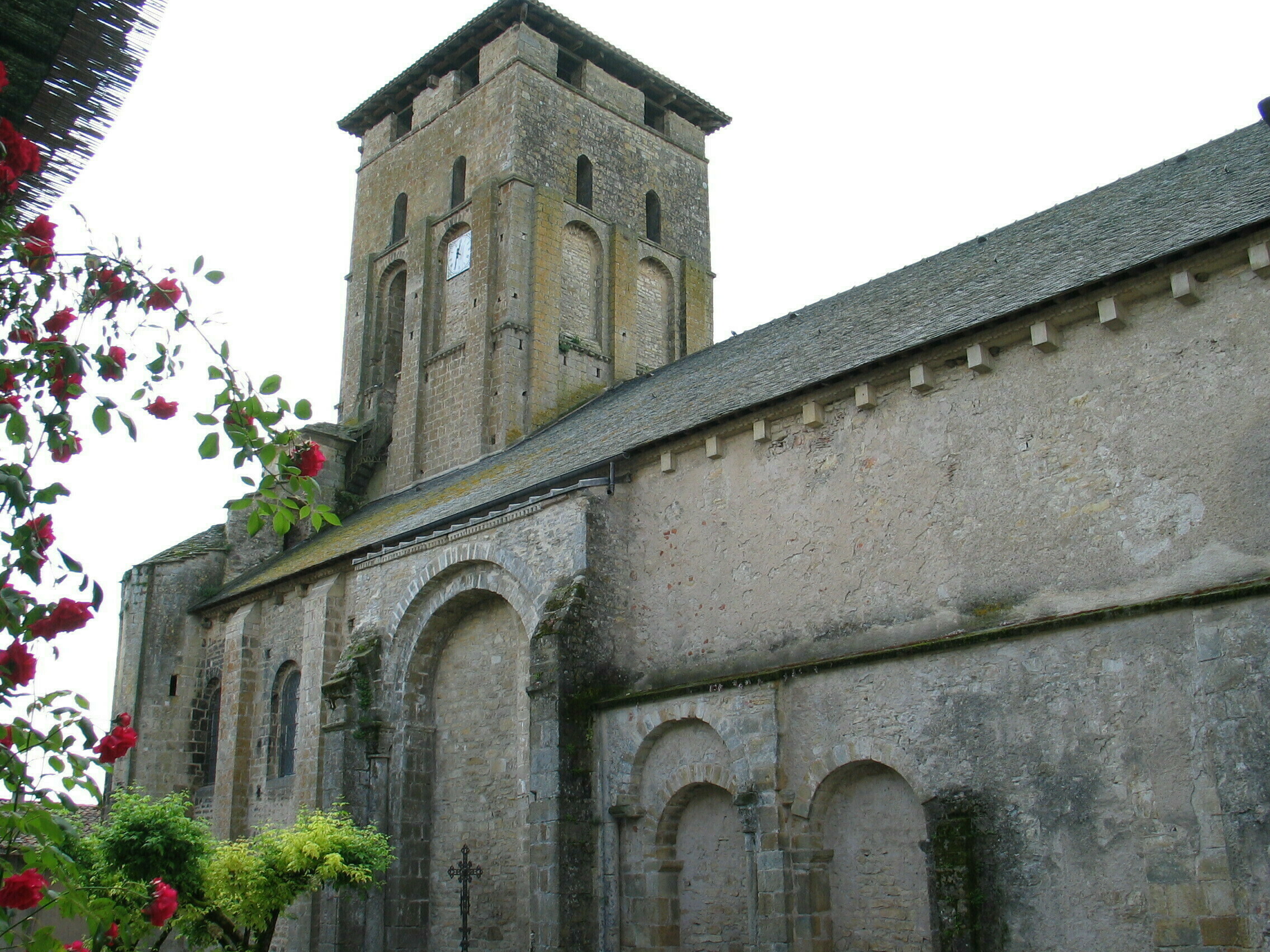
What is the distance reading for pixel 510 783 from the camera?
17312mm

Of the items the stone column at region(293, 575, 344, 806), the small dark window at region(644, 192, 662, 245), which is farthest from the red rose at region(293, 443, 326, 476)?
the small dark window at region(644, 192, 662, 245)

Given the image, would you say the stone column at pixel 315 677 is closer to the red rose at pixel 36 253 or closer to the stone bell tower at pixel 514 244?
the stone bell tower at pixel 514 244

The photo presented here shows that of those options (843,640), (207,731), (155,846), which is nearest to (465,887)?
(155,846)

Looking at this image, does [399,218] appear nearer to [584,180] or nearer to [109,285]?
[584,180]

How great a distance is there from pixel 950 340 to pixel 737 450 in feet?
11.1

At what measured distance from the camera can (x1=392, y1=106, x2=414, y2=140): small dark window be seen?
31594mm

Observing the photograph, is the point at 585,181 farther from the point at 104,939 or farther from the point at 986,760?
the point at 104,939

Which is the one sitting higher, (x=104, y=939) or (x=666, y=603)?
(x=666, y=603)

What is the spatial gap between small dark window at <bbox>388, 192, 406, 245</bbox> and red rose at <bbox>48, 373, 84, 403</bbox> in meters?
27.1

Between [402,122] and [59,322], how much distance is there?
29279mm

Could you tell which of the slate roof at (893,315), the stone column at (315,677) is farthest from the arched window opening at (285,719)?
the slate roof at (893,315)

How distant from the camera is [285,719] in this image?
74.4 feet

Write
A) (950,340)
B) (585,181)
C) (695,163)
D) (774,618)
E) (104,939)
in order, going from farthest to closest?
1. (695,163)
2. (585,181)
3. (774,618)
4. (950,340)
5. (104,939)

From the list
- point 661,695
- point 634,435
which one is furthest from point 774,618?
point 634,435
